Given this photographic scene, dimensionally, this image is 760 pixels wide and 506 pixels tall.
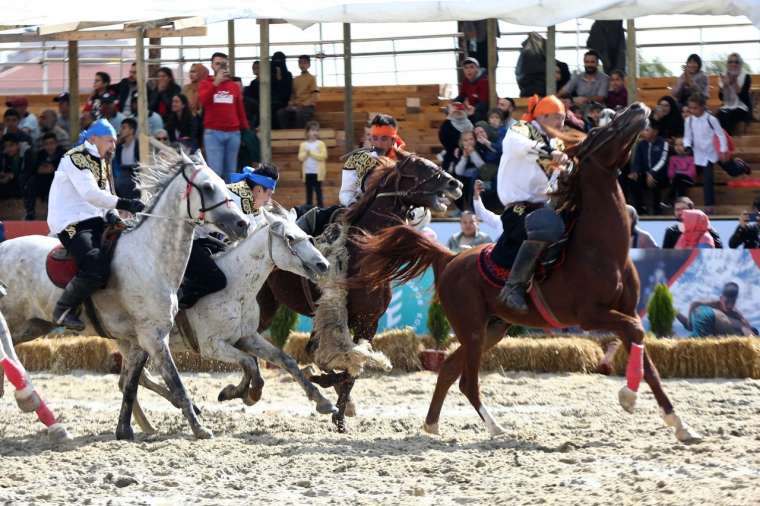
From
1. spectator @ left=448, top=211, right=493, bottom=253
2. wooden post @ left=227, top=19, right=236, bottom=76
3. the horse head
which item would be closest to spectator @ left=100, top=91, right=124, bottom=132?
wooden post @ left=227, top=19, right=236, bottom=76

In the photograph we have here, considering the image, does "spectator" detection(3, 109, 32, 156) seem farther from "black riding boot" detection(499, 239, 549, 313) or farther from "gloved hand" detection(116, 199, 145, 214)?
"black riding boot" detection(499, 239, 549, 313)

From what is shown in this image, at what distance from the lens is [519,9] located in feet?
54.4

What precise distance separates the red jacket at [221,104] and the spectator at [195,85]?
1.45 meters

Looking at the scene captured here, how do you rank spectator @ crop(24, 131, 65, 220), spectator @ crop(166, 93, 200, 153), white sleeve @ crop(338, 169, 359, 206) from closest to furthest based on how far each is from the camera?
1. white sleeve @ crop(338, 169, 359, 206)
2. spectator @ crop(166, 93, 200, 153)
3. spectator @ crop(24, 131, 65, 220)

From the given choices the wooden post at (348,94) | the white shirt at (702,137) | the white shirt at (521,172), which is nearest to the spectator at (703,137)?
the white shirt at (702,137)

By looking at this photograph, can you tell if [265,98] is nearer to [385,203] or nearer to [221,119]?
[221,119]

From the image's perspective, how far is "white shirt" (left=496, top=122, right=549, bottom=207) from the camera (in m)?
10.1

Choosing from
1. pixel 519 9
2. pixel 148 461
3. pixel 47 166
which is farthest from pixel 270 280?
pixel 47 166

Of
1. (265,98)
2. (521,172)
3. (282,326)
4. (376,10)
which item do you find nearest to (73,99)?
(265,98)

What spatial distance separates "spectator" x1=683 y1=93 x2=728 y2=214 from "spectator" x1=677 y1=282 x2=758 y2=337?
2867 mm

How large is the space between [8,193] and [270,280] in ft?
30.0

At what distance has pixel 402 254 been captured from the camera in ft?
35.3

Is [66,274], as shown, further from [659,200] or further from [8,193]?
[8,193]

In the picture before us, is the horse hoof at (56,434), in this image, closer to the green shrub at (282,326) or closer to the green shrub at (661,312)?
the green shrub at (282,326)
